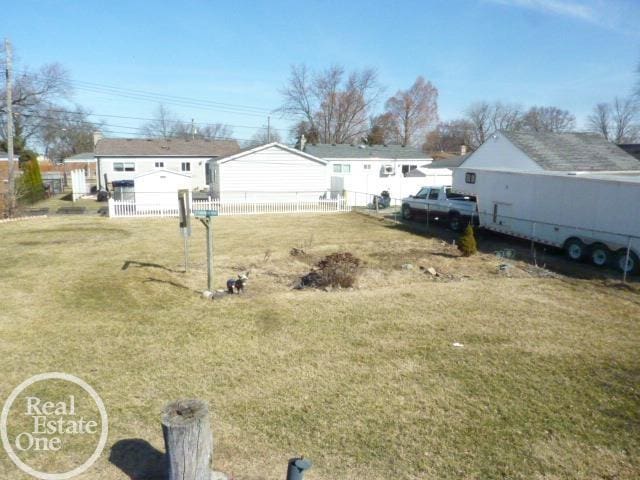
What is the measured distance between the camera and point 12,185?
22.4 metres

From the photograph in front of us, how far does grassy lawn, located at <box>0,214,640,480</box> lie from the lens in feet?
15.2

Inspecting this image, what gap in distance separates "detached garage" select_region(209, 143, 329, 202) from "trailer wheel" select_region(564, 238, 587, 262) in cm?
1608

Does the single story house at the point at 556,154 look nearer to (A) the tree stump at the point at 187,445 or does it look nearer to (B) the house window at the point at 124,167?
(A) the tree stump at the point at 187,445

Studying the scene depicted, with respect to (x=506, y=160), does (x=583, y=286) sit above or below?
below

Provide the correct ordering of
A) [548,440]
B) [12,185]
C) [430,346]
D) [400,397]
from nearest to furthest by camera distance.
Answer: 1. [548,440]
2. [400,397]
3. [430,346]
4. [12,185]

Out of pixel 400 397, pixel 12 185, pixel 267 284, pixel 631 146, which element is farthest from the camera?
pixel 631 146

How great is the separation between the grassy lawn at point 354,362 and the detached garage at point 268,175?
1562cm

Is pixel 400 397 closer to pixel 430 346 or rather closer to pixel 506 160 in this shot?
pixel 430 346

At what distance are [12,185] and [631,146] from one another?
43.9 metres

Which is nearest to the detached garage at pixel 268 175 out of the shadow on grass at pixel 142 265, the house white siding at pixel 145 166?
the house white siding at pixel 145 166

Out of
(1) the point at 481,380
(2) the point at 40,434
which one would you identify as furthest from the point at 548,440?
(2) the point at 40,434

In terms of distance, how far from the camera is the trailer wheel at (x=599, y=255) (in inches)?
517

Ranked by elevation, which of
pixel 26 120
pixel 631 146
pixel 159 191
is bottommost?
pixel 159 191

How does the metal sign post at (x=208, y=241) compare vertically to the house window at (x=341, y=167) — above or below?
below
